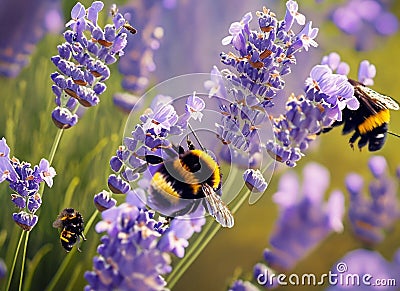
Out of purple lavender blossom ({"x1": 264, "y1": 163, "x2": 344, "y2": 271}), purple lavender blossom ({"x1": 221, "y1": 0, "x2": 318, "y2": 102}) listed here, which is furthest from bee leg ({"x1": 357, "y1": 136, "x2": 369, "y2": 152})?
purple lavender blossom ({"x1": 221, "y1": 0, "x2": 318, "y2": 102})

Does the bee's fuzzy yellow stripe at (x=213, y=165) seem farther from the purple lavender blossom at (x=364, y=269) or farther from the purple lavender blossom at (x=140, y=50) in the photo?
the purple lavender blossom at (x=364, y=269)

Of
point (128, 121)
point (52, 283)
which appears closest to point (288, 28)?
point (128, 121)

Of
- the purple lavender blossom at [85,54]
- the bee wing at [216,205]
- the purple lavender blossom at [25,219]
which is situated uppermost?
the purple lavender blossom at [85,54]

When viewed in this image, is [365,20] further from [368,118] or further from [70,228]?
[70,228]

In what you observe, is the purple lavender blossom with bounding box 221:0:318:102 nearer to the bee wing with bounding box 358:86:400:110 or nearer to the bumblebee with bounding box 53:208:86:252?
the bee wing with bounding box 358:86:400:110

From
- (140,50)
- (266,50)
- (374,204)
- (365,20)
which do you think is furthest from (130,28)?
(374,204)

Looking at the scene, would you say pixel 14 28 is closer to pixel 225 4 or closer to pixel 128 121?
pixel 128 121

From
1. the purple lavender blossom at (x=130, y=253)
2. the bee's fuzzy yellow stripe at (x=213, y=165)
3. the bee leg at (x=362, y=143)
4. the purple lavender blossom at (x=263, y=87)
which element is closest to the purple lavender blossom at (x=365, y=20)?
the purple lavender blossom at (x=263, y=87)
